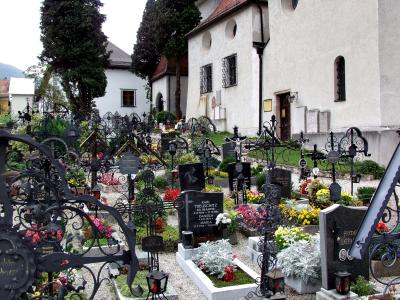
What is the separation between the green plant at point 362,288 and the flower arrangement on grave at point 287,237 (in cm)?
125

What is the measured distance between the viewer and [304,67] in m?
21.7

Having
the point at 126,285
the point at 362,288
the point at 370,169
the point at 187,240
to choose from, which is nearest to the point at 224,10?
the point at 370,169

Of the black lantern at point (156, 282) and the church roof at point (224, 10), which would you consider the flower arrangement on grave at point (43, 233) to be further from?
the church roof at point (224, 10)

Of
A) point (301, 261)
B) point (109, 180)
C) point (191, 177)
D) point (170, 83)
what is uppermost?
point (170, 83)

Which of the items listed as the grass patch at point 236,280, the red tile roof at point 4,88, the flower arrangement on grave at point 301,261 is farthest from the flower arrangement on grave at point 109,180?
the red tile roof at point 4,88

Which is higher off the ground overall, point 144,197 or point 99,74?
point 99,74

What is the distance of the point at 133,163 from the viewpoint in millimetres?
11070

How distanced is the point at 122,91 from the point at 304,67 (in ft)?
89.7

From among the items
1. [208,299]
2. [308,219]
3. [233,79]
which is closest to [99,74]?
[233,79]

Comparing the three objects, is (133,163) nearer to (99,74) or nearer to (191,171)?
(191,171)

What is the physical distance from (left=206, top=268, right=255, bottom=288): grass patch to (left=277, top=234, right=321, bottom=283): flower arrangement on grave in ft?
1.60

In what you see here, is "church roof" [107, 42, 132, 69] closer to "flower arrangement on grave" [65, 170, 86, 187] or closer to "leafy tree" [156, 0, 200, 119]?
"leafy tree" [156, 0, 200, 119]

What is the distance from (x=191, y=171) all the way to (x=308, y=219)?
12.0ft

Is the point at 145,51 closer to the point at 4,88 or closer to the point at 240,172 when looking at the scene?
the point at 4,88
